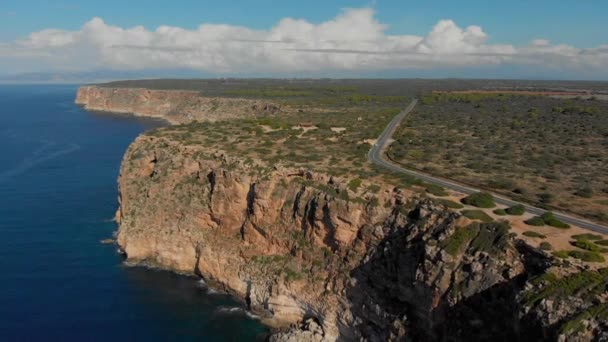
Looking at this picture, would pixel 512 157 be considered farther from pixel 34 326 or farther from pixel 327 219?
pixel 34 326

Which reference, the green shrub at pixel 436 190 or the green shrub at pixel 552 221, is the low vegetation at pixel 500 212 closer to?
the green shrub at pixel 552 221

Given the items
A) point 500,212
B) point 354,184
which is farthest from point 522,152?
point 354,184

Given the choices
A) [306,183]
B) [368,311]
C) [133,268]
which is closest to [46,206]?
[133,268]

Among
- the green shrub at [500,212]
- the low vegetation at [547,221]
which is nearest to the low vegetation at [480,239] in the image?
the low vegetation at [547,221]

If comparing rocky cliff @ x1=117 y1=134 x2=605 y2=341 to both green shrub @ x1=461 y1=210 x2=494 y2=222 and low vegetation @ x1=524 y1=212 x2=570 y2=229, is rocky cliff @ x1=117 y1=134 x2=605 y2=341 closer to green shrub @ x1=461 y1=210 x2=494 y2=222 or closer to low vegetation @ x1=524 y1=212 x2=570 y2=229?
green shrub @ x1=461 y1=210 x2=494 y2=222

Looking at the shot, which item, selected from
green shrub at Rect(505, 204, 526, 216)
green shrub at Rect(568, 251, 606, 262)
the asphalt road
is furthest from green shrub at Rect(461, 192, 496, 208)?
green shrub at Rect(568, 251, 606, 262)

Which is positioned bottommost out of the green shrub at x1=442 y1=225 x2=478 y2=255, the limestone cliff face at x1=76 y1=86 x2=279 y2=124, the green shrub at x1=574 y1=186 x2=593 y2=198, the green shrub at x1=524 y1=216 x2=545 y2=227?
the green shrub at x1=442 y1=225 x2=478 y2=255

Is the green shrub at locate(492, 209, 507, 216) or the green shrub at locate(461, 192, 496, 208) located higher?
the green shrub at locate(461, 192, 496, 208)

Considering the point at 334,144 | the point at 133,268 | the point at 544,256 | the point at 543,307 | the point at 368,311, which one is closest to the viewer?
the point at 543,307
